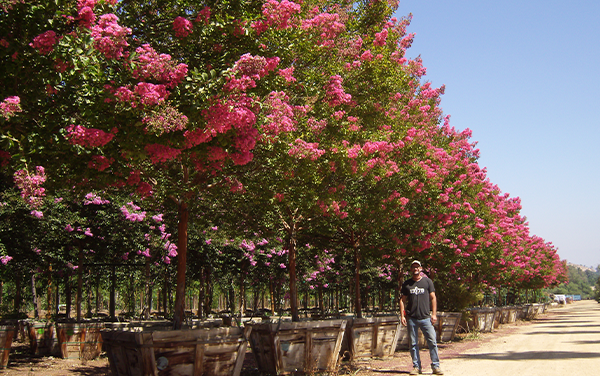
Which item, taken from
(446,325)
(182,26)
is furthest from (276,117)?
(446,325)

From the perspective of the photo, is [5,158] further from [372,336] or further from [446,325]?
[446,325]

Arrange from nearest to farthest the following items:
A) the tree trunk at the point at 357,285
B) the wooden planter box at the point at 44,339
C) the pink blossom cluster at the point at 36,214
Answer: the pink blossom cluster at the point at 36,214 < the tree trunk at the point at 357,285 < the wooden planter box at the point at 44,339

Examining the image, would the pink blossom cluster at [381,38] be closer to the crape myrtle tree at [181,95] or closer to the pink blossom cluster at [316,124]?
the crape myrtle tree at [181,95]

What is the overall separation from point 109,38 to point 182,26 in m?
1.37

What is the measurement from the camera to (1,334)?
12.2 meters

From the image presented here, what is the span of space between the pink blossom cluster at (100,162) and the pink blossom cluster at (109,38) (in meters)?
1.52

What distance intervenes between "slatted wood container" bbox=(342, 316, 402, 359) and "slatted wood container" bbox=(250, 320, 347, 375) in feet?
6.58

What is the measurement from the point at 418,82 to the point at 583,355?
376 inches

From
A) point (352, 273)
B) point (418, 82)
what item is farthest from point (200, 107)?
point (352, 273)

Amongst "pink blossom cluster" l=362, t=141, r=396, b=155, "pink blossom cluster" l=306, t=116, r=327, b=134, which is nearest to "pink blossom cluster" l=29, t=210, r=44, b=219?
"pink blossom cluster" l=306, t=116, r=327, b=134

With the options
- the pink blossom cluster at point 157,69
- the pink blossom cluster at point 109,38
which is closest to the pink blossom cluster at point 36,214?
the pink blossom cluster at point 157,69

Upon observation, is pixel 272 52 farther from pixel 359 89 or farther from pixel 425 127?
pixel 425 127

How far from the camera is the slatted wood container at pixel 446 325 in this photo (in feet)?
60.8

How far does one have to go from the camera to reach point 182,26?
6562 mm
